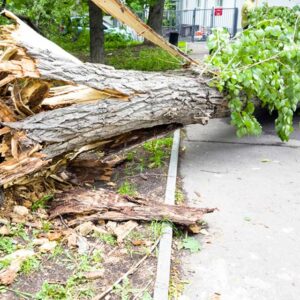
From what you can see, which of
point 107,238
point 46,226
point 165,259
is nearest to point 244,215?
point 165,259

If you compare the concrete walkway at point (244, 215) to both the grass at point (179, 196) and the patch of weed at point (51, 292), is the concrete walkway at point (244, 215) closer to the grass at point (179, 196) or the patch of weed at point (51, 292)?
the grass at point (179, 196)

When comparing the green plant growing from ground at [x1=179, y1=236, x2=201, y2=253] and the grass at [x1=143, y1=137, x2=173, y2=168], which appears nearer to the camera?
the green plant growing from ground at [x1=179, y1=236, x2=201, y2=253]

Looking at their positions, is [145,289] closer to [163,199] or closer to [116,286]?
[116,286]

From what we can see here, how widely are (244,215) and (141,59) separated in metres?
8.90

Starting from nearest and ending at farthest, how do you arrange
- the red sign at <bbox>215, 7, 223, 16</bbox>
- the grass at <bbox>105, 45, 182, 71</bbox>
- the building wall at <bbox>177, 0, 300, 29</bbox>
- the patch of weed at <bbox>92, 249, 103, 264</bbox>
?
the patch of weed at <bbox>92, 249, 103, 264</bbox> < the grass at <bbox>105, 45, 182, 71</bbox> < the building wall at <bbox>177, 0, 300, 29</bbox> < the red sign at <bbox>215, 7, 223, 16</bbox>

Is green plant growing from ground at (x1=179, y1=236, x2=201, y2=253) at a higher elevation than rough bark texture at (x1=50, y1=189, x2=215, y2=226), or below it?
below

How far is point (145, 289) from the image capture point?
2.96 meters

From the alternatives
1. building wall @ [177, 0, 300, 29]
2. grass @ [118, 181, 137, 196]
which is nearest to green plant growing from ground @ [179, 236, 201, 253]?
grass @ [118, 181, 137, 196]

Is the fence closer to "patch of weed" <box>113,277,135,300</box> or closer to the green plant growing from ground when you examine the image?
the green plant growing from ground

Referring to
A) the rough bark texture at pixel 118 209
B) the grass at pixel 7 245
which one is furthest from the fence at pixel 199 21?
the grass at pixel 7 245

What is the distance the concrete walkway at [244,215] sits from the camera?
10.3 ft

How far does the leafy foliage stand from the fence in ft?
58.1

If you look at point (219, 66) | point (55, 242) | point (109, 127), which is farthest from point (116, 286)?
point (219, 66)

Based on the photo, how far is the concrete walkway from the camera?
315 centimetres
